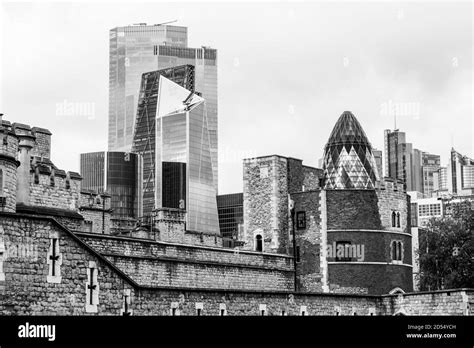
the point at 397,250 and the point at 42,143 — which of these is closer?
the point at 42,143

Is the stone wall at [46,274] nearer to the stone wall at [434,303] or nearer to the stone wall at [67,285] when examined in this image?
the stone wall at [67,285]

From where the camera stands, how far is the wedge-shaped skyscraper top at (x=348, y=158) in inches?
2685

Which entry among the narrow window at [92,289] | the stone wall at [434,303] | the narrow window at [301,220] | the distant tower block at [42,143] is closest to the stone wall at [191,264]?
the narrow window at [301,220]

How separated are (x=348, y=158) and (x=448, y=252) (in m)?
17.3

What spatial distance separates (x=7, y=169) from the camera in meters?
41.8

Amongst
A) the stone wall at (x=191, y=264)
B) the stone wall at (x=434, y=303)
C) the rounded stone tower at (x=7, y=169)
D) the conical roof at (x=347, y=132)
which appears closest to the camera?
the rounded stone tower at (x=7, y=169)

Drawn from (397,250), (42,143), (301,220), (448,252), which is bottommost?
(397,250)

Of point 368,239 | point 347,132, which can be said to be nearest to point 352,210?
point 368,239

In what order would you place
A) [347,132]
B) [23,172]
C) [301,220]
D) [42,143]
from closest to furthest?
1. [23,172]
2. [42,143]
3. [301,220]
4. [347,132]

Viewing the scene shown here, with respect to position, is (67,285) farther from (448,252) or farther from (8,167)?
(448,252)

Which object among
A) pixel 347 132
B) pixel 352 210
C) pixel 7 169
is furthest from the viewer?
pixel 347 132

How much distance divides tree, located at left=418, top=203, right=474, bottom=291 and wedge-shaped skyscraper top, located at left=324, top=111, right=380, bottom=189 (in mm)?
13780

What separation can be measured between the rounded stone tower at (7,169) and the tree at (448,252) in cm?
4361
